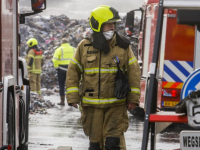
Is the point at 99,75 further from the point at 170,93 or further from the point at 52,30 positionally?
the point at 52,30

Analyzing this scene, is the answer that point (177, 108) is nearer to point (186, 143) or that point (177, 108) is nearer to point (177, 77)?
point (186, 143)

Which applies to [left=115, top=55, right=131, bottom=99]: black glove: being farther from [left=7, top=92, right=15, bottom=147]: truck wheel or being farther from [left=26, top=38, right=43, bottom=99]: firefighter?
[left=26, top=38, right=43, bottom=99]: firefighter

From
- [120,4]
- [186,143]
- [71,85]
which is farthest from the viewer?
[120,4]

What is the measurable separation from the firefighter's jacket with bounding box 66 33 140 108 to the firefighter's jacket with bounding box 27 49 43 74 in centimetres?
1263

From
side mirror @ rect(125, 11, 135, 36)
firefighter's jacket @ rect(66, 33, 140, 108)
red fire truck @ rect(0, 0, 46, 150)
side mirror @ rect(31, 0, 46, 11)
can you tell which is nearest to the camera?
red fire truck @ rect(0, 0, 46, 150)

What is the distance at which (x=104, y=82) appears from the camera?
7469 mm

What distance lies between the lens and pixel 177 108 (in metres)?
5.45

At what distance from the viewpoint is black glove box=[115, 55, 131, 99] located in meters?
7.37

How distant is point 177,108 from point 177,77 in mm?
6778

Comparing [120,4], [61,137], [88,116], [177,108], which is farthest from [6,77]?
[120,4]

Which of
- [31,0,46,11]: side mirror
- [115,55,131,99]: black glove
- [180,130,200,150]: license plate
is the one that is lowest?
[180,130,200,150]: license plate

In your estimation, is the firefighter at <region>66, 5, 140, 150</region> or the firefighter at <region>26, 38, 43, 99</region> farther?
the firefighter at <region>26, 38, 43, 99</region>

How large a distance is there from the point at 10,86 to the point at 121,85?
1.24 meters

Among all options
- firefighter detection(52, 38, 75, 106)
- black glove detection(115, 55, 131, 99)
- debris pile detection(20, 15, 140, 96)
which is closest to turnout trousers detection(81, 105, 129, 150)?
black glove detection(115, 55, 131, 99)
